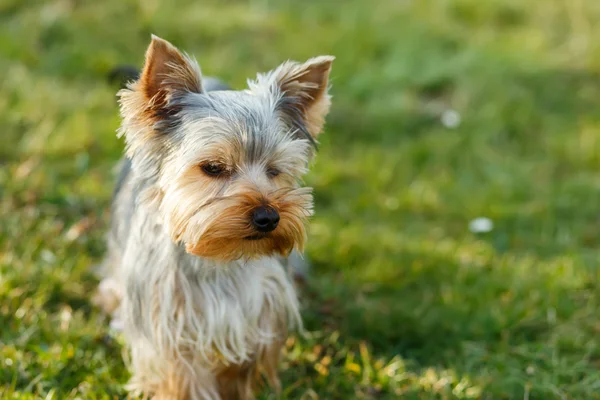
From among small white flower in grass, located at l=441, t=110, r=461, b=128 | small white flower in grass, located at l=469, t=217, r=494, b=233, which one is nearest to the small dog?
small white flower in grass, located at l=469, t=217, r=494, b=233

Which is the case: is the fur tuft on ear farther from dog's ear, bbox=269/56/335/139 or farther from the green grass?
the green grass

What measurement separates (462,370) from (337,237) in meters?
1.59

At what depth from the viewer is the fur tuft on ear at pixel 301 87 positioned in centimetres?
407

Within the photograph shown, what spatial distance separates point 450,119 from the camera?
7586mm

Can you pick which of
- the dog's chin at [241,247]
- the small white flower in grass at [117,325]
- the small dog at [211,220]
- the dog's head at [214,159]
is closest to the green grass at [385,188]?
the small white flower in grass at [117,325]

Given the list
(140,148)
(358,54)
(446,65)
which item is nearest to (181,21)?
(358,54)

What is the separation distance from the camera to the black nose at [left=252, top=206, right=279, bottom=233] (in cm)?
367

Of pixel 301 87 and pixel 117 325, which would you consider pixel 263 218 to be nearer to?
pixel 301 87

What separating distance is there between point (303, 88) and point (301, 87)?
0.02 metres

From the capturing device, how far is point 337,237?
6.02 meters

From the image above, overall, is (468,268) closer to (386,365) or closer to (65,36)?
(386,365)

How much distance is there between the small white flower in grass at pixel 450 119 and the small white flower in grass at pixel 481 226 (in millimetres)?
1453

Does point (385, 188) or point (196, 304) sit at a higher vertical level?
point (196, 304)

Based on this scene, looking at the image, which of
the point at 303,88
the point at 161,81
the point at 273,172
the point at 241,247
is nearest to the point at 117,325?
the point at 241,247
